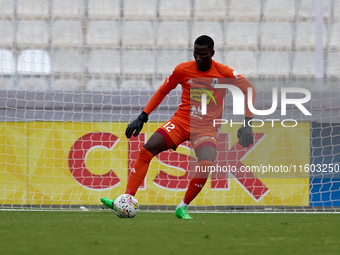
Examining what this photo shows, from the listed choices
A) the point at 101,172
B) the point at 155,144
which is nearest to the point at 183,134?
the point at 155,144

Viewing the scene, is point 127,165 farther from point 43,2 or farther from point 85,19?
point 43,2

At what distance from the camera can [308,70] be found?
6.47 metres

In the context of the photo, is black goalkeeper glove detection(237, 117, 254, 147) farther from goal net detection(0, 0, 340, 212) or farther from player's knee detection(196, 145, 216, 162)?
goal net detection(0, 0, 340, 212)

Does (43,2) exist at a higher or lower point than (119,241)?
higher

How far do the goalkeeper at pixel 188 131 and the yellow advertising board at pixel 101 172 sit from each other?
194 cm

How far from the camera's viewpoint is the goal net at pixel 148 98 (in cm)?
584

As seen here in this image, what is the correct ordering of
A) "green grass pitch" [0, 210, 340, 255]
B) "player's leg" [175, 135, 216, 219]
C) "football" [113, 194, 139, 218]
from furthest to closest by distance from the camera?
"player's leg" [175, 135, 216, 219] < "football" [113, 194, 139, 218] < "green grass pitch" [0, 210, 340, 255]

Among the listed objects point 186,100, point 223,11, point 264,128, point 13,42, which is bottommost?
point 264,128

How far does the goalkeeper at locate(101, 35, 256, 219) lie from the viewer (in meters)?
3.77

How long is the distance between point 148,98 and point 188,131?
235cm

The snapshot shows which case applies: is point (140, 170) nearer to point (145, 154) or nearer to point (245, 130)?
point (145, 154)

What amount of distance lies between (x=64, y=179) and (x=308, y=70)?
3.40 m

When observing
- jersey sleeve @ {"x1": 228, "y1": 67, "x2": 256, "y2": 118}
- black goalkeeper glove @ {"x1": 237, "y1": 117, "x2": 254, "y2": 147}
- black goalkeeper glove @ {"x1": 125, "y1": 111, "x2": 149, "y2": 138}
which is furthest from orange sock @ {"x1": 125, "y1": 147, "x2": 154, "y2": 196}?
jersey sleeve @ {"x1": 228, "y1": 67, "x2": 256, "y2": 118}

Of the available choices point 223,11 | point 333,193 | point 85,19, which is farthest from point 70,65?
point 333,193
